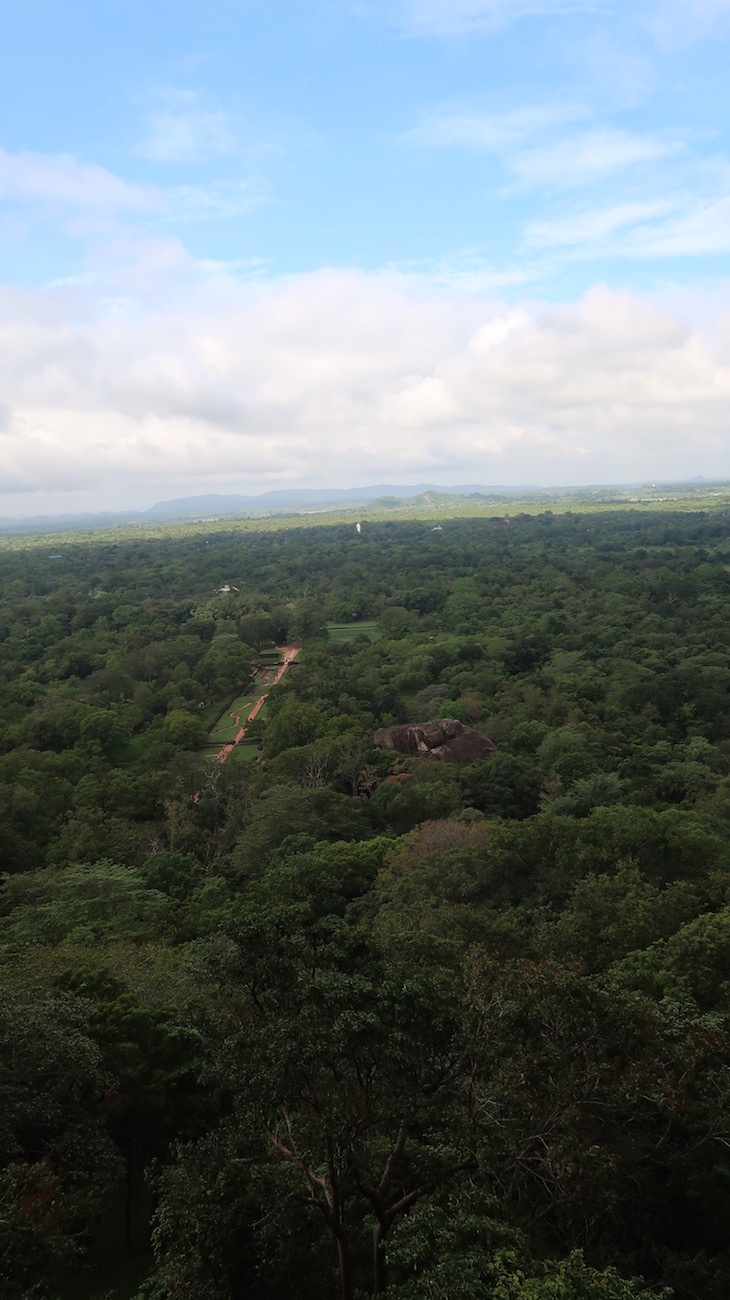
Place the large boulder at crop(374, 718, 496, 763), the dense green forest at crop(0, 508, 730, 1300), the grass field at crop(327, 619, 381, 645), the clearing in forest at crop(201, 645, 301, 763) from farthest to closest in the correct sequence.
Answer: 1. the grass field at crop(327, 619, 381, 645)
2. the clearing in forest at crop(201, 645, 301, 763)
3. the large boulder at crop(374, 718, 496, 763)
4. the dense green forest at crop(0, 508, 730, 1300)

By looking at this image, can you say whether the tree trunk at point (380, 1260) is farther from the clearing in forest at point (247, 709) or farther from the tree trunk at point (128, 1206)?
the clearing in forest at point (247, 709)

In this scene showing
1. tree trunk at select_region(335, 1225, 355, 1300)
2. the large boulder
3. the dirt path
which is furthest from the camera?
the dirt path

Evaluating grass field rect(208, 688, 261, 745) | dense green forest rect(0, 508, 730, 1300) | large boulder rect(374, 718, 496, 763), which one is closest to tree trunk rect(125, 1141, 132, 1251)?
dense green forest rect(0, 508, 730, 1300)

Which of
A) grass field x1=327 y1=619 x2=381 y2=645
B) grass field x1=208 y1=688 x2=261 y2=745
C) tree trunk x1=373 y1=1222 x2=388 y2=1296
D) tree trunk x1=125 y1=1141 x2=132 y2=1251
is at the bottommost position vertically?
grass field x1=208 y1=688 x2=261 y2=745

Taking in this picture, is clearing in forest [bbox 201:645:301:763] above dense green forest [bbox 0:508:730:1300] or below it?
below

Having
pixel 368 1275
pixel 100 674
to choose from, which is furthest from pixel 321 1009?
pixel 100 674

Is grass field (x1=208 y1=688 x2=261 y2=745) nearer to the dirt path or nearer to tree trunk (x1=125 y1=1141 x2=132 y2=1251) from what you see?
the dirt path

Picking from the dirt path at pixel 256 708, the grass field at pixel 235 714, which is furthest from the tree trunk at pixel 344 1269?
the grass field at pixel 235 714
